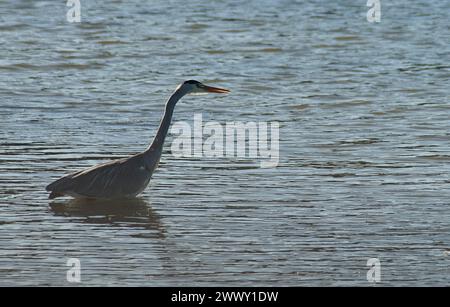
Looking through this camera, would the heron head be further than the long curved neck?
Yes

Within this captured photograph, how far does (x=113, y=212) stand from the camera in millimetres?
9492

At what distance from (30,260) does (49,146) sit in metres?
4.02

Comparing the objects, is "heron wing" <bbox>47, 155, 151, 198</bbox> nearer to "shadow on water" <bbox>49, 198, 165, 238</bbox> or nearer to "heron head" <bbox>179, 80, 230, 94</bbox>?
"shadow on water" <bbox>49, 198, 165, 238</bbox>

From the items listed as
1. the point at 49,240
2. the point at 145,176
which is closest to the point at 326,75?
the point at 145,176

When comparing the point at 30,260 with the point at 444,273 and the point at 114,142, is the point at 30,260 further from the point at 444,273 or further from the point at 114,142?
the point at 114,142

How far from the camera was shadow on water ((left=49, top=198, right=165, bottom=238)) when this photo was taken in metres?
9.02

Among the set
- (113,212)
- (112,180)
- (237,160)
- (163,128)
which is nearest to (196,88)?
(163,128)

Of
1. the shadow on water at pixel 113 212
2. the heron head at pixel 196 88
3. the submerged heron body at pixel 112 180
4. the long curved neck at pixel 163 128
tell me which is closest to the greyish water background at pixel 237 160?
the shadow on water at pixel 113 212

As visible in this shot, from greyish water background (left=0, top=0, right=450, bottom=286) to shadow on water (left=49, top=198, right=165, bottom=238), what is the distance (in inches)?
1.3

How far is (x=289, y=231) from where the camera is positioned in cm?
862

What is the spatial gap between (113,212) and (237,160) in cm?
207

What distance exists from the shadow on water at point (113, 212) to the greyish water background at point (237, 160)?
32 mm

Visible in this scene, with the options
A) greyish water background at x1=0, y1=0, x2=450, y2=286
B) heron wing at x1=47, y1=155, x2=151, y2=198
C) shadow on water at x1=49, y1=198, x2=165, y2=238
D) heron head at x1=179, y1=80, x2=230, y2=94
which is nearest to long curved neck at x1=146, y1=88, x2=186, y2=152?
heron head at x1=179, y1=80, x2=230, y2=94

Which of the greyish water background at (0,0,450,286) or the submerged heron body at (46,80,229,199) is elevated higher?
the submerged heron body at (46,80,229,199)
